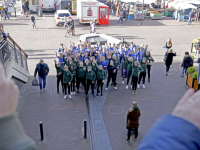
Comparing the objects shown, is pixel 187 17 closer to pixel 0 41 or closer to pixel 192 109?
pixel 0 41

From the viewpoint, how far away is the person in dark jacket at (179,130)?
3.25 feet

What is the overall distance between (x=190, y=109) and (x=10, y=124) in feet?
2.43

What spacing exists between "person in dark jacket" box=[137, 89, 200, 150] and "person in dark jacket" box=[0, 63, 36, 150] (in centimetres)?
48

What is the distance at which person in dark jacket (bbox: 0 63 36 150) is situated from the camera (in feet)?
3.17

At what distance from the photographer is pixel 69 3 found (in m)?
37.7


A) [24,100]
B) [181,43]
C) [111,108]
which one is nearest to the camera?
[111,108]

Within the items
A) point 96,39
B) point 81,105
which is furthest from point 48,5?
point 81,105

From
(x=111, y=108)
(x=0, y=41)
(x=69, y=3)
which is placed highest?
(x=69, y=3)

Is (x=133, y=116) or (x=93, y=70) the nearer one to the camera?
(x=133, y=116)

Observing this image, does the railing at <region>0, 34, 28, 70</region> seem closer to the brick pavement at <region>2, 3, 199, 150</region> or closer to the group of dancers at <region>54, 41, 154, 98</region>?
the brick pavement at <region>2, 3, 199, 150</region>

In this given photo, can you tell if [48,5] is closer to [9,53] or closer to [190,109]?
[9,53]

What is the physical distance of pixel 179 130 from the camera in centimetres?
102

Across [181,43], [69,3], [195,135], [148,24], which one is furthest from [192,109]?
[69,3]

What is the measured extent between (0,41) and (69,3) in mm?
28849
